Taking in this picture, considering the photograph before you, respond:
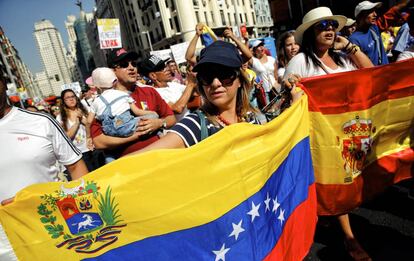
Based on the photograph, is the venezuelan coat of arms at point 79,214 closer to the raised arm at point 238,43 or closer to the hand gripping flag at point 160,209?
the hand gripping flag at point 160,209

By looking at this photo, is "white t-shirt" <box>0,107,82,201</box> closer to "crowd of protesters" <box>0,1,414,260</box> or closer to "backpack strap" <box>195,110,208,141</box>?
"crowd of protesters" <box>0,1,414,260</box>

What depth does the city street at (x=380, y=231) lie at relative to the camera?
2633mm

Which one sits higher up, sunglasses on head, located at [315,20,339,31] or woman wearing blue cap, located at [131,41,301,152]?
sunglasses on head, located at [315,20,339,31]

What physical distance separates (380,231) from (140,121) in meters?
2.67

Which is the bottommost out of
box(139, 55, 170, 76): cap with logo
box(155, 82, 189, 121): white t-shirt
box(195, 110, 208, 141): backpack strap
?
box(155, 82, 189, 121): white t-shirt

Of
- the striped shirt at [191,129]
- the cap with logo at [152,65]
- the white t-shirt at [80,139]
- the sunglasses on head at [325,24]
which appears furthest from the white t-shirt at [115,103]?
the white t-shirt at [80,139]

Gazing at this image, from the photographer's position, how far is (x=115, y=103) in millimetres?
2988

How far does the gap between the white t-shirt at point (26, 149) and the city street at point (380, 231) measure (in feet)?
7.97

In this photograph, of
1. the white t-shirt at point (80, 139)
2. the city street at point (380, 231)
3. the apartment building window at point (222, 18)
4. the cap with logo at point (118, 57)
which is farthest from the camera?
the apartment building window at point (222, 18)

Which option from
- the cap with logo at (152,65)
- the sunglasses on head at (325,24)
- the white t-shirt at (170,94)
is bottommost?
the white t-shirt at (170,94)

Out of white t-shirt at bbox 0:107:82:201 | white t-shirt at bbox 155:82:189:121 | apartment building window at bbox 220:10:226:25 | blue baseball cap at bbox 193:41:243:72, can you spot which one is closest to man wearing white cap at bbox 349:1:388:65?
white t-shirt at bbox 155:82:189:121

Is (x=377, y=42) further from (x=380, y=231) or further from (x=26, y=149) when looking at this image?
(x=26, y=149)

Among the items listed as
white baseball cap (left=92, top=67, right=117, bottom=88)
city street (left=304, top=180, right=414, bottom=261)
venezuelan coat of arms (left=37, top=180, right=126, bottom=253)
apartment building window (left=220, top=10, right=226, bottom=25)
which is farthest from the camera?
apartment building window (left=220, top=10, right=226, bottom=25)

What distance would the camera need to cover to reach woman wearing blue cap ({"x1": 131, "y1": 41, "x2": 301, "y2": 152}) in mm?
1740
